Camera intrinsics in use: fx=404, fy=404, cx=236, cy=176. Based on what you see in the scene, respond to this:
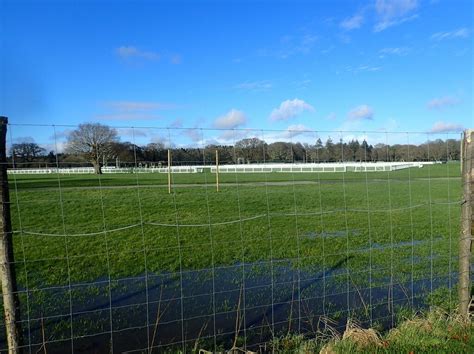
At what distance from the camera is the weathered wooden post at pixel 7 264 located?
3.29 meters

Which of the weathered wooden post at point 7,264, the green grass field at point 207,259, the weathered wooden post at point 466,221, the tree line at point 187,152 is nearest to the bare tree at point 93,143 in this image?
the tree line at point 187,152

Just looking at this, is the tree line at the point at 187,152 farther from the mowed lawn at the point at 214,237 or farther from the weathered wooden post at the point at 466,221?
the weathered wooden post at the point at 466,221

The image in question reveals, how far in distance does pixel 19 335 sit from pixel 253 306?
10.1 ft

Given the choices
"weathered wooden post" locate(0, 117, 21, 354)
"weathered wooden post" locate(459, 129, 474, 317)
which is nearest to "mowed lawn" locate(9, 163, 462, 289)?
"weathered wooden post" locate(0, 117, 21, 354)

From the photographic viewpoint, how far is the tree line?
4.15 m

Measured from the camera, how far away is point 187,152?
18.0 feet

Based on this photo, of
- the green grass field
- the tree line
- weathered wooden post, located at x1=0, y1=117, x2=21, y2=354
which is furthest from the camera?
the green grass field

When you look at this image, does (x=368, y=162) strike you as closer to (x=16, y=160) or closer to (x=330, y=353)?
(x=330, y=353)

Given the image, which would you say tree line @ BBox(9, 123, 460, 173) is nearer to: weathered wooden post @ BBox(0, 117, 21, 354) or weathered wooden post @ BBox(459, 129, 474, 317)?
weathered wooden post @ BBox(0, 117, 21, 354)

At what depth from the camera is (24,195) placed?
18172mm

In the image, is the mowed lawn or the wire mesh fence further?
the mowed lawn

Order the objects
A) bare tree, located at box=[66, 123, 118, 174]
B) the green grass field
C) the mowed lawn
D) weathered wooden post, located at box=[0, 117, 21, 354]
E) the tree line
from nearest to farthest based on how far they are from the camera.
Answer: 1. weathered wooden post, located at box=[0, 117, 21, 354]
2. the tree line
3. bare tree, located at box=[66, 123, 118, 174]
4. the green grass field
5. the mowed lawn

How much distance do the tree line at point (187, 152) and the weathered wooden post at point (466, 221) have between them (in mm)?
1624

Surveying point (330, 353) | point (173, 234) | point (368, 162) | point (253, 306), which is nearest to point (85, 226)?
point (173, 234)
